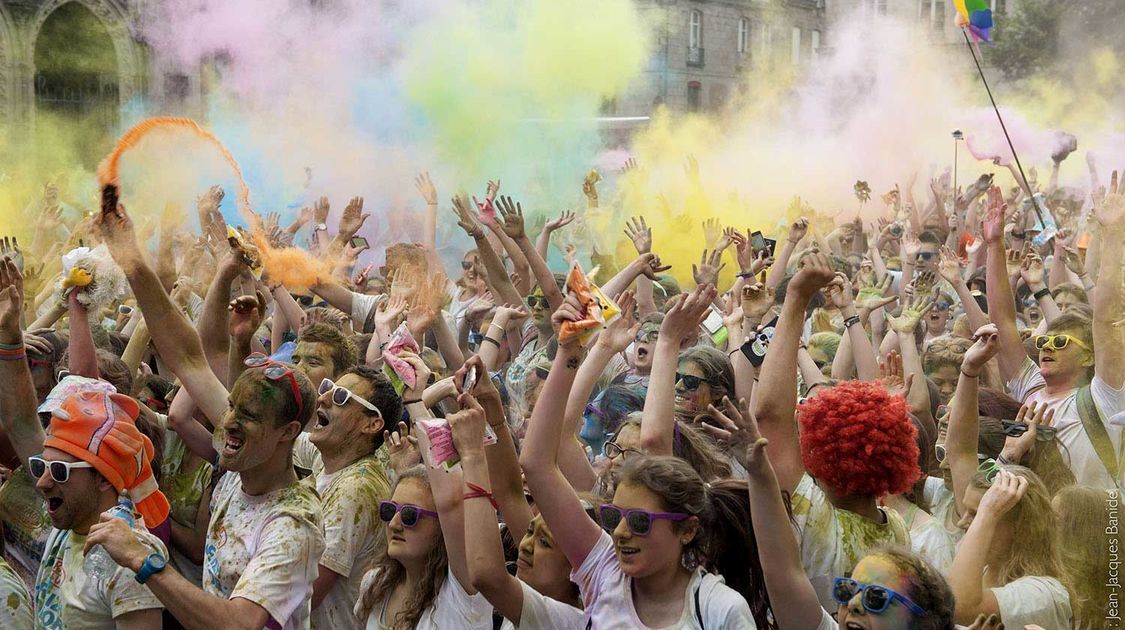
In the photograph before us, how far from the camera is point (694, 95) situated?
14.7 metres

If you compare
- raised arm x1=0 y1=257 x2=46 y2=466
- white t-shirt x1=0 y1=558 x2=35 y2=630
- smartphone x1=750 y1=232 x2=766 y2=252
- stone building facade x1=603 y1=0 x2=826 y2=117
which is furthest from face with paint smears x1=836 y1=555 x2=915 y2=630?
stone building facade x1=603 y1=0 x2=826 y2=117

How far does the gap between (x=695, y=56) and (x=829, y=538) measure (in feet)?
37.7

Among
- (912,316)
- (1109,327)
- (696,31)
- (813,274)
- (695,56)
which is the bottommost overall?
(912,316)

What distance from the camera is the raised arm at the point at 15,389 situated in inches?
171

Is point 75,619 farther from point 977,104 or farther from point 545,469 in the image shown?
point 977,104

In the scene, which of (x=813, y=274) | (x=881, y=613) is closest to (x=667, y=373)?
(x=813, y=274)

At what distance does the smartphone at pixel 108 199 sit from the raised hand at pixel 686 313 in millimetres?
2121

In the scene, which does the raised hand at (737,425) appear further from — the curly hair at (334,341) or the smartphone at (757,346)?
the curly hair at (334,341)

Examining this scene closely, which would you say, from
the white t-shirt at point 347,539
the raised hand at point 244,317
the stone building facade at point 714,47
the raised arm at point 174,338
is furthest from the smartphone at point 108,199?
the stone building facade at point 714,47

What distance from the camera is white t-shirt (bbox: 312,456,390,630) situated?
3855mm

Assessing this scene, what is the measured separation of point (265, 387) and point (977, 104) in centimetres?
1445

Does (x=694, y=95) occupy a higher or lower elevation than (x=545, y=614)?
higher

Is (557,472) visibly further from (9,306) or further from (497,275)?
(497,275)

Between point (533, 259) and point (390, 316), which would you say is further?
point (533, 259)
